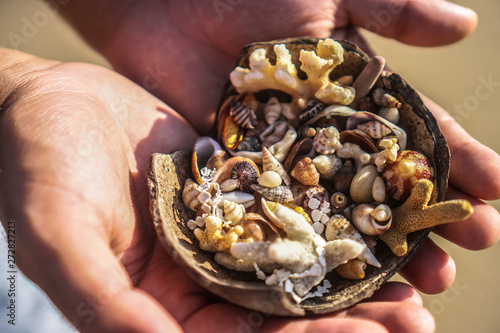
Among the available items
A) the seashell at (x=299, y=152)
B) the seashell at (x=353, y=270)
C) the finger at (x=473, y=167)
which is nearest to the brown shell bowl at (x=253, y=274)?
the seashell at (x=353, y=270)

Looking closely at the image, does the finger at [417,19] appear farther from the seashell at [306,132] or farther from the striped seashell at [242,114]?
the striped seashell at [242,114]

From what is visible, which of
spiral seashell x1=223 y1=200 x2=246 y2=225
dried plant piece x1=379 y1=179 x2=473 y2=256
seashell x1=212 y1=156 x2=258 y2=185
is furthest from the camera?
seashell x1=212 y1=156 x2=258 y2=185

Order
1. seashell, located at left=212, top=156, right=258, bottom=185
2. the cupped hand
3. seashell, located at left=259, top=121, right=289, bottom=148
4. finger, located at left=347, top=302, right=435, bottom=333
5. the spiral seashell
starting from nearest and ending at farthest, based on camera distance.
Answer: the cupped hand
finger, located at left=347, top=302, right=435, bottom=333
the spiral seashell
seashell, located at left=212, top=156, right=258, bottom=185
seashell, located at left=259, top=121, right=289, bottom=148

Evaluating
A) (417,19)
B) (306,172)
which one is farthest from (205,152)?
(417,19)

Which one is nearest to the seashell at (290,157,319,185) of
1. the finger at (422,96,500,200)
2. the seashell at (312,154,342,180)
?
the seashell at (312,154,342,180)

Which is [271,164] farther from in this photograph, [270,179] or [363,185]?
[363,185]

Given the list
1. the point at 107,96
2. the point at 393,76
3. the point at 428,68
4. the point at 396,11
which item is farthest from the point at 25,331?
the point at 428,68

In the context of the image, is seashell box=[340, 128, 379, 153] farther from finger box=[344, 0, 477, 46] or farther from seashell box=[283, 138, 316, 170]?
finger box=[344, 0, 477, 46]
